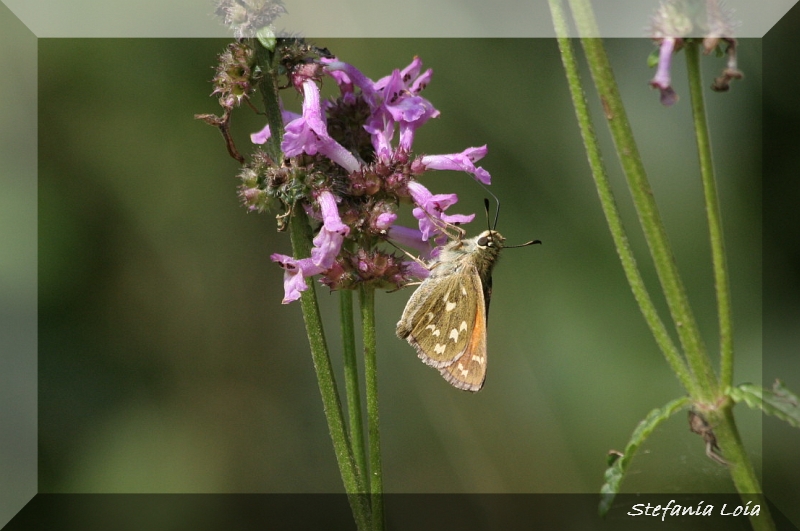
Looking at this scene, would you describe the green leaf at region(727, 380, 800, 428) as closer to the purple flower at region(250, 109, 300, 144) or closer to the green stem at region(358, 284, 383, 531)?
the green stem at region(358, 284, 383, 531)

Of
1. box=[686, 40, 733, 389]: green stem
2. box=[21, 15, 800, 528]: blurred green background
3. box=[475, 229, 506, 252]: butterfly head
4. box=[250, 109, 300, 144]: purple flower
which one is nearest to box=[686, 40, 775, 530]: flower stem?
box=[686, 40, 733, 389]: green stem

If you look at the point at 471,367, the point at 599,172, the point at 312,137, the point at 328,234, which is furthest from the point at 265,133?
the point at 599,172

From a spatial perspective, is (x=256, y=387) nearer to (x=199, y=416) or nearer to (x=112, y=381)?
(x=199, y=416)

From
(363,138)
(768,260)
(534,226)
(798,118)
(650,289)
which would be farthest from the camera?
(534,226)

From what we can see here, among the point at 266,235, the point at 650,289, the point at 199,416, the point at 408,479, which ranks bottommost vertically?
the point at 408,479

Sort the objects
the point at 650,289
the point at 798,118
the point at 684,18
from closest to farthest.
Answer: the point at 684,18, the point at 798,118, the point at 650,289

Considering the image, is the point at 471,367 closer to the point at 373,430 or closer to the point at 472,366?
the point at 472,366

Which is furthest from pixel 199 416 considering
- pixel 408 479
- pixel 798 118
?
pixel 798 118
